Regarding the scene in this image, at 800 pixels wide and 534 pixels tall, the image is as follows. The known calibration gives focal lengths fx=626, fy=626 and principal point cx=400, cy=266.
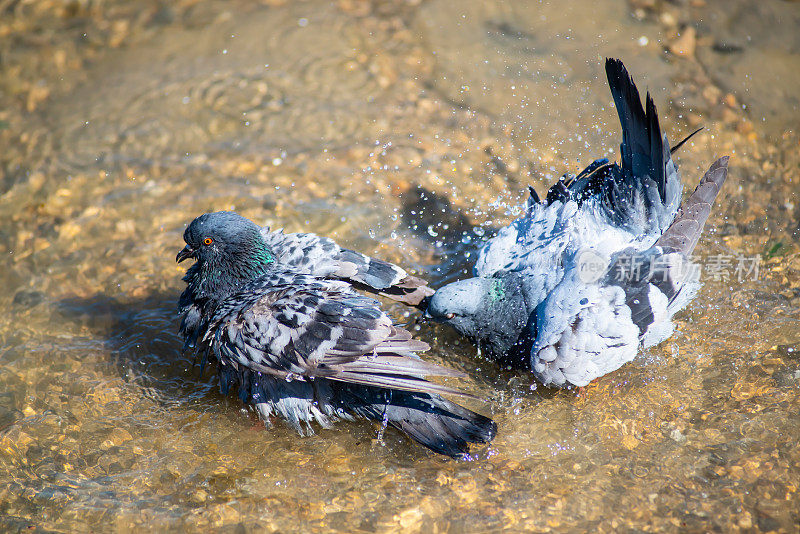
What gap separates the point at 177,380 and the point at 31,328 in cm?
128

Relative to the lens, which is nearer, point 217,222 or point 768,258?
point 217,222

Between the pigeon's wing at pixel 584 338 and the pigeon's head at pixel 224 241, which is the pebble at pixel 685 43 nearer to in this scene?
the pigeon's wing at pixel 584 338

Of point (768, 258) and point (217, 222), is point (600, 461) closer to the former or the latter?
point (768, 258)

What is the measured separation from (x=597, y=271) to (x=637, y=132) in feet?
3.35

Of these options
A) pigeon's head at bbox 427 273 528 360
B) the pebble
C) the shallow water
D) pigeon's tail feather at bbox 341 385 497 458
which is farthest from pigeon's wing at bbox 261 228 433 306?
the pebble

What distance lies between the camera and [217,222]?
4.21 m

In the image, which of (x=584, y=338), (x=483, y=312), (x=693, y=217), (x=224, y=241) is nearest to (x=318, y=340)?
(x=224, y=241)

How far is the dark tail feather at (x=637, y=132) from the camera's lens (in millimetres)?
4250

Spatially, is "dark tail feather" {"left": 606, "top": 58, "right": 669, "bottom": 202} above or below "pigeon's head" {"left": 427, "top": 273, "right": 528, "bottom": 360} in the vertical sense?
above

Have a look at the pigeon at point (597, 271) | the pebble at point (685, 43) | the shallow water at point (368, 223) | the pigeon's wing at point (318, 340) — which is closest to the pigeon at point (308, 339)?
the pigeon's wing at point (318, 340)

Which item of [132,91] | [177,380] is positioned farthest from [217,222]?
[132,91]

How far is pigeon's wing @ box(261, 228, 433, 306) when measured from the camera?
433 cm

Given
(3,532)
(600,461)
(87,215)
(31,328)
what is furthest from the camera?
(87,215)

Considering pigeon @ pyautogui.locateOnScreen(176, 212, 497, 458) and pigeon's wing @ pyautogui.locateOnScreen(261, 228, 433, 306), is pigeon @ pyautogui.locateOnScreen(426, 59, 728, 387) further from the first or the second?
pigeon @ pyautogui.locateOnScreen(176, 212, 497, 458)
